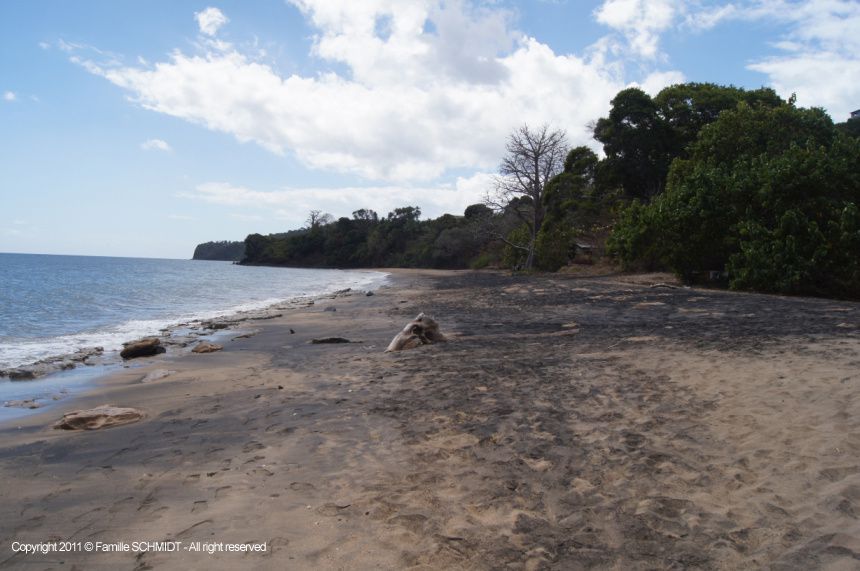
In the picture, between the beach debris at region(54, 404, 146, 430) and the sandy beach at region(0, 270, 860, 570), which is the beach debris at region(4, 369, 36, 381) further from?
the beach debris at region(54, 404, 146, 430)

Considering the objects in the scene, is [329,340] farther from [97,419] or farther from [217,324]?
[217,324]

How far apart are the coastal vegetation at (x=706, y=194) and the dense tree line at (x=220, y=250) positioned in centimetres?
14994

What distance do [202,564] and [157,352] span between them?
9.11 m

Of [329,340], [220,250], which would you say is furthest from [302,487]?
[220,250]

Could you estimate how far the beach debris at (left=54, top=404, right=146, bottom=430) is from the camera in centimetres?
552

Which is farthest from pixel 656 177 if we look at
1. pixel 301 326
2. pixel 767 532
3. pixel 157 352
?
pixel 767 532

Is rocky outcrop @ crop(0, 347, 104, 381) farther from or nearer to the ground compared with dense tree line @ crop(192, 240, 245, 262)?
nearer to the ground

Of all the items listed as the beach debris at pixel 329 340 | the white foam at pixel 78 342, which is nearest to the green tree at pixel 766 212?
the beach debris at pixel 329 340

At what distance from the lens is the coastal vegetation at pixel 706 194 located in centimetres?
1678

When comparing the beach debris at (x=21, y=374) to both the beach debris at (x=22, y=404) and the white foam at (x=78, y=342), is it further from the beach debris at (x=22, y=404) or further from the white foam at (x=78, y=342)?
the beach debris at (x=22, y=404)

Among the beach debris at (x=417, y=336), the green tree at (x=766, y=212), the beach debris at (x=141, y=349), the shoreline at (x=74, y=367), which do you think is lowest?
the shoreline at (x=74, y=367)

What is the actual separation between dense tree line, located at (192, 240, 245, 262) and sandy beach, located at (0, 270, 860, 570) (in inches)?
7009

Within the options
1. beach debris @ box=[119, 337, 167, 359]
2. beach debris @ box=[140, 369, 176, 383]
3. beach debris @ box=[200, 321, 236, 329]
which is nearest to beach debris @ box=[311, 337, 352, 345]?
beach debris @ box=[140, 369, 176, 383]

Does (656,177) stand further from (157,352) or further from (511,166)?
(157,352)
